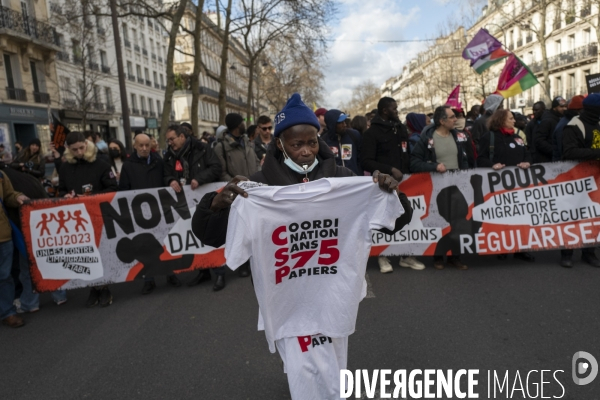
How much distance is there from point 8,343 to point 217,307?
6.67 ft

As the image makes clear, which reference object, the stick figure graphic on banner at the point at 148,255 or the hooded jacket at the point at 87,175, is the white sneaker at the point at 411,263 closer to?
the stick figure graphic on banner at the point at 148,255

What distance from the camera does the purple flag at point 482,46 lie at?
11.1 metres

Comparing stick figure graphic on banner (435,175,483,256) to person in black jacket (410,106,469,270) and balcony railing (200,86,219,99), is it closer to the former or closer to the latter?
person in black jacket (410,106,469,270)

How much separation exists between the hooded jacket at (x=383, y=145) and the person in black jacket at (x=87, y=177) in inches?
128

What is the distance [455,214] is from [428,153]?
865 millimetres

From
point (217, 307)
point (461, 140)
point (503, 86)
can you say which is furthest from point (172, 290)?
point (503, 86)

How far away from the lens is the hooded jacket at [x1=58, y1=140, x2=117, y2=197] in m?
5.45

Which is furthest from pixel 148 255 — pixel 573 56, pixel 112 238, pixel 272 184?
pixel 573 56

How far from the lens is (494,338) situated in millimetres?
3727

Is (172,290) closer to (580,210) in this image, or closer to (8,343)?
(8,343)

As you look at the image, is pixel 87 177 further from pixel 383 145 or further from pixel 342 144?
pixel 383 145

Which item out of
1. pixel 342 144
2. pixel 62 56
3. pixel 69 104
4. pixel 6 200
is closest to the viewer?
pixel 6 200

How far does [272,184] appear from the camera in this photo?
2436 millimetres

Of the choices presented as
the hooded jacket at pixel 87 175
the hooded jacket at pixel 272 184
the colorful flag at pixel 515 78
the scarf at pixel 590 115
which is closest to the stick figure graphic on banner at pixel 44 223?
the hooded jacket at pixel 87 175
